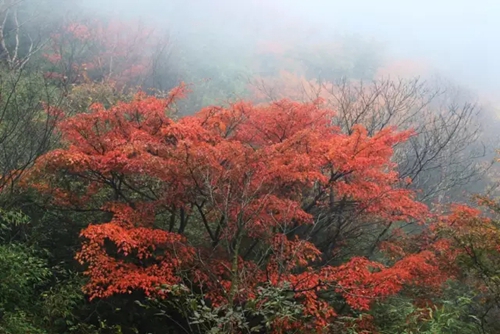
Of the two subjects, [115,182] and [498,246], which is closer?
[498,246]

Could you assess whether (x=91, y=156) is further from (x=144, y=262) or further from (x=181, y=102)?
(x=181, y=102)

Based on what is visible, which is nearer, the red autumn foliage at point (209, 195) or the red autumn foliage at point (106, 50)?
the red autumn foliage at point (209, 195)

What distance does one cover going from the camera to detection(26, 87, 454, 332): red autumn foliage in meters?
7.94

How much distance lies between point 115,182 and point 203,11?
38.3 metres

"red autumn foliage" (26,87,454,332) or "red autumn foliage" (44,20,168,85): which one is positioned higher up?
"red autumn foliage" (44,20,168,85)

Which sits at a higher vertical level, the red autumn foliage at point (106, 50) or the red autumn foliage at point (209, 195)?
the red autumn foliage at point (106, 50)

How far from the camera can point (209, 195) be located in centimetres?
766

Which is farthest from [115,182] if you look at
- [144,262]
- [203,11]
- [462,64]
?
[462,64]

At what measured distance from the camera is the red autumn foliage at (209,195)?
794 centimetres

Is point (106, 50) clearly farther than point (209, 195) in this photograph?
Yes

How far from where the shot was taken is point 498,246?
7.89 m

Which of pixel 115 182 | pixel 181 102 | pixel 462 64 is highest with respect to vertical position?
→ pixel 462 64

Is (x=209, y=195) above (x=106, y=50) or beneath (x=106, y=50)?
beneath

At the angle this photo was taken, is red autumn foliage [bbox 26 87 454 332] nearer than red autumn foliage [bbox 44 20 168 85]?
Yes
